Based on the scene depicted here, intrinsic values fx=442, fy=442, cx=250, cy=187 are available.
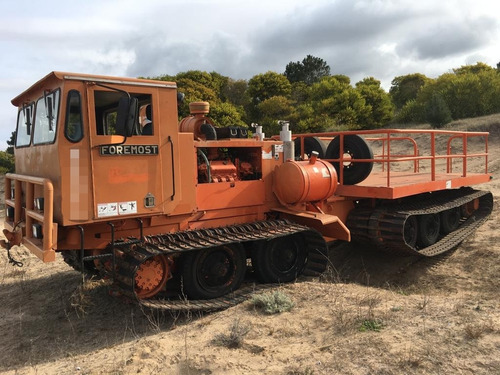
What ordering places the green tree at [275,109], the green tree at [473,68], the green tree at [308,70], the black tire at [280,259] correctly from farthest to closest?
the green tree at [308,70], the green tree at [473,68], the green tree at [275,109], the black tire at [280,259]

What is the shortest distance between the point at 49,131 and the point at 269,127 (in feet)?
72.0

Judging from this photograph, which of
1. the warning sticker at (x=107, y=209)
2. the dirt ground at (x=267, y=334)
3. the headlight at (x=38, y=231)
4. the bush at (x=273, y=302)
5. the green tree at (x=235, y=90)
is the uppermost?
the green tree at (x=235, y=90)

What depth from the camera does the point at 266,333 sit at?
4.70 m

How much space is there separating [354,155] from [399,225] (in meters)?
1.51

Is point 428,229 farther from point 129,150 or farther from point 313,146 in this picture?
point 129,150

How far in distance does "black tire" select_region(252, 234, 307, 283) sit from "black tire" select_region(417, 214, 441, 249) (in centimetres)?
279

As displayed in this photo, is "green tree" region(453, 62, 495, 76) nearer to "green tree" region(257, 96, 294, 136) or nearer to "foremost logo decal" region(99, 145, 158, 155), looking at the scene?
"green tree" region(257, 96, 294, 136)

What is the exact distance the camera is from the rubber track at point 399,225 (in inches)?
288

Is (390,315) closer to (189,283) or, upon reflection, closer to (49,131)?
(189,283)

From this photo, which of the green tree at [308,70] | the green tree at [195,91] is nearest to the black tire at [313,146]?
the green tree at [195,91]

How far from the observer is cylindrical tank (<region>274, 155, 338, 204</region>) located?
6645mm

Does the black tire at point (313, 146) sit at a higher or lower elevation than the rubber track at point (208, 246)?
higher

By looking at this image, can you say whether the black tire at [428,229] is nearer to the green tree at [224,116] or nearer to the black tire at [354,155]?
the black tire at [354,155]

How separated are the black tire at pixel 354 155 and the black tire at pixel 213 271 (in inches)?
117
